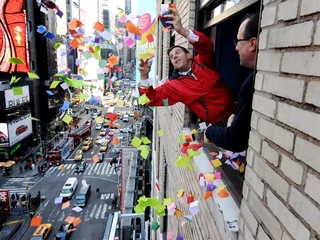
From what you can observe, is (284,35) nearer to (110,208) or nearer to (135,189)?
(135,189)

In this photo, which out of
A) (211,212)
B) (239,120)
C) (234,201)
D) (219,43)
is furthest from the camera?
(219,43)

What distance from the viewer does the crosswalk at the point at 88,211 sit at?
17.4 meters

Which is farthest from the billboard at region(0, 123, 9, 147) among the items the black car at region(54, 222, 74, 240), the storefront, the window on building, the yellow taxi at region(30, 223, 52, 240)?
the window on building

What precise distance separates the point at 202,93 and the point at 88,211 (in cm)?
1746

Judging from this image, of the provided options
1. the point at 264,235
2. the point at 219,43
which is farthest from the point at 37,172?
the point at 264,235

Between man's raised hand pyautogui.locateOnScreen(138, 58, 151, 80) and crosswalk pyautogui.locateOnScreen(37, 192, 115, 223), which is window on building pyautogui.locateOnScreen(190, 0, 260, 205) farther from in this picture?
crosswalk pyautogui.locateOnScreen(37, 192, 115, 223)

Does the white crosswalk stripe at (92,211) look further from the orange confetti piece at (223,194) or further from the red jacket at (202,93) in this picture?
the orange confetti piece at (223,194)

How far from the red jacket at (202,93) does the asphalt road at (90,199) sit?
14.5 metres

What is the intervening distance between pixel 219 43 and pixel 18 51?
2898cm

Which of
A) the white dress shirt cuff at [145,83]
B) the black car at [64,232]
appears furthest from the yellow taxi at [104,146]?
the white dress shirt cuff at [145,83]

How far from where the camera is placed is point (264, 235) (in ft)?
4.58

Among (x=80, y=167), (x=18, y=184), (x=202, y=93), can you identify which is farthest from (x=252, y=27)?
(x=80, y=167)

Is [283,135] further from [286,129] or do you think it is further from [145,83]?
[145,83]

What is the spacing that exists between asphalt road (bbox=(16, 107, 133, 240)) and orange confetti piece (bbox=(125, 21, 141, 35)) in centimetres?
1362
